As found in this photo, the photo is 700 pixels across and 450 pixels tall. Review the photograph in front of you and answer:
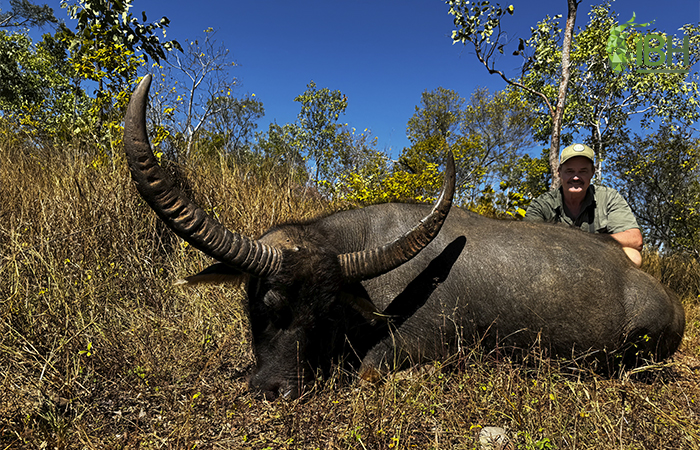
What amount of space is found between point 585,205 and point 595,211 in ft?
0.45

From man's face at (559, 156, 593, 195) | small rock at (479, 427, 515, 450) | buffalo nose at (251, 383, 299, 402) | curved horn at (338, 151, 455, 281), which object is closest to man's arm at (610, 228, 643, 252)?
man's face at (559, 156, 593, 195)

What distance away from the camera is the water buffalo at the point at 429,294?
2785 millimetres

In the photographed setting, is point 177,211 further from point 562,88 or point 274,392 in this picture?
point 562,88

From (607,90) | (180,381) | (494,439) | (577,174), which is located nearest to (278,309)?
(180,381)

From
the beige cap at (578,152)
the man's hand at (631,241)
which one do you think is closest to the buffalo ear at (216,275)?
the man's hand at (631,241)

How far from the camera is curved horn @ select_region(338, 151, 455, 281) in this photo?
9.70ft

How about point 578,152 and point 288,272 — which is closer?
point 288,272

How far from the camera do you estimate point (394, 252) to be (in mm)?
2996

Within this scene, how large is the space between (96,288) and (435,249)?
3.62 metres

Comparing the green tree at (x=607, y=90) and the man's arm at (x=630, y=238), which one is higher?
the green tree at (x=607, y=90)

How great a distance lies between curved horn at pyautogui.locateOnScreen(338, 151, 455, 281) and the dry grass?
868 millimetres

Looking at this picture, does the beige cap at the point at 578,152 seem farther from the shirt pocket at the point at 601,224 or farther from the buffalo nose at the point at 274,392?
the buffalo nose at the point at 274,392

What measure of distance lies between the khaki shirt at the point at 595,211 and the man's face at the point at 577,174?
26 centimetres

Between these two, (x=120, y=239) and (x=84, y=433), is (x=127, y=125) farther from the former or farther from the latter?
(x=120, y=239)
